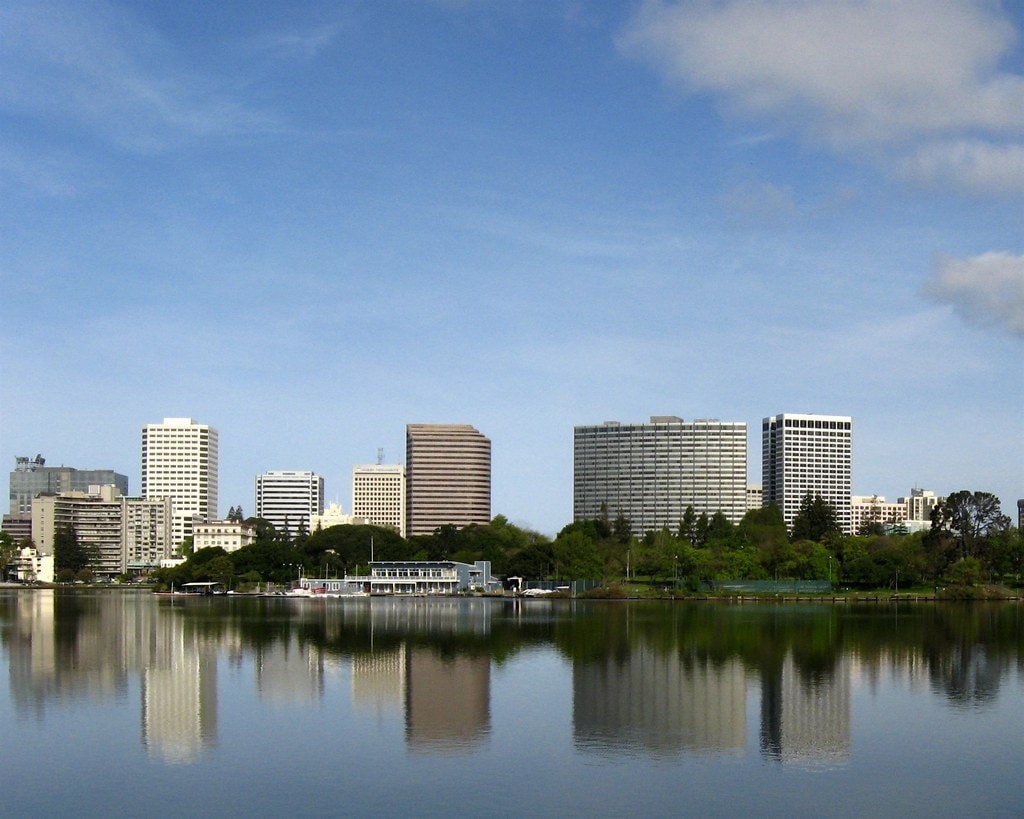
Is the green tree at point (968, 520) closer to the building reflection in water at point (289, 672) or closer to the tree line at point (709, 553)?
the tree line at point (709, 553)

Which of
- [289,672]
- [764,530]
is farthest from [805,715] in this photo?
[764,530]

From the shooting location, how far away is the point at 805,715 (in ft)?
99.5

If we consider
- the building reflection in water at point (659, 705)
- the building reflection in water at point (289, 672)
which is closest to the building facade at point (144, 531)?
the building reflection in water at point (289, 672)

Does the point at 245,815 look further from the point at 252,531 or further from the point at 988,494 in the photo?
the point at 252,531

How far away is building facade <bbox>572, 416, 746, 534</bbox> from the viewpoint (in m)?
190

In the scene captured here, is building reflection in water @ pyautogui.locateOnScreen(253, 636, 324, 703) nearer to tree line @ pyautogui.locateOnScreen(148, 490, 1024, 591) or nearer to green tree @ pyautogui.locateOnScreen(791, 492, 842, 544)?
tree line @ pyautogui.locateOnScreen(148, 490, 1024, 591)

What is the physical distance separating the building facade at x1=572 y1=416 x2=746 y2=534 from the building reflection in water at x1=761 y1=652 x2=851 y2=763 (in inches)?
5854

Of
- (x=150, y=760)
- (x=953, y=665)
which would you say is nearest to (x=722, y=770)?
(x=150, y=760)

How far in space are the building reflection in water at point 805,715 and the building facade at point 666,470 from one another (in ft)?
488

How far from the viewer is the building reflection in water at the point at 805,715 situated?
25.4 meters

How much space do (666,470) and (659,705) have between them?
162 meters

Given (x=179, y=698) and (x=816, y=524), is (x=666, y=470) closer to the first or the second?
(x=816, y=524)

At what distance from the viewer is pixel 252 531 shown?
174000 millimetres

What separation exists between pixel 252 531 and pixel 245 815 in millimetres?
157875
